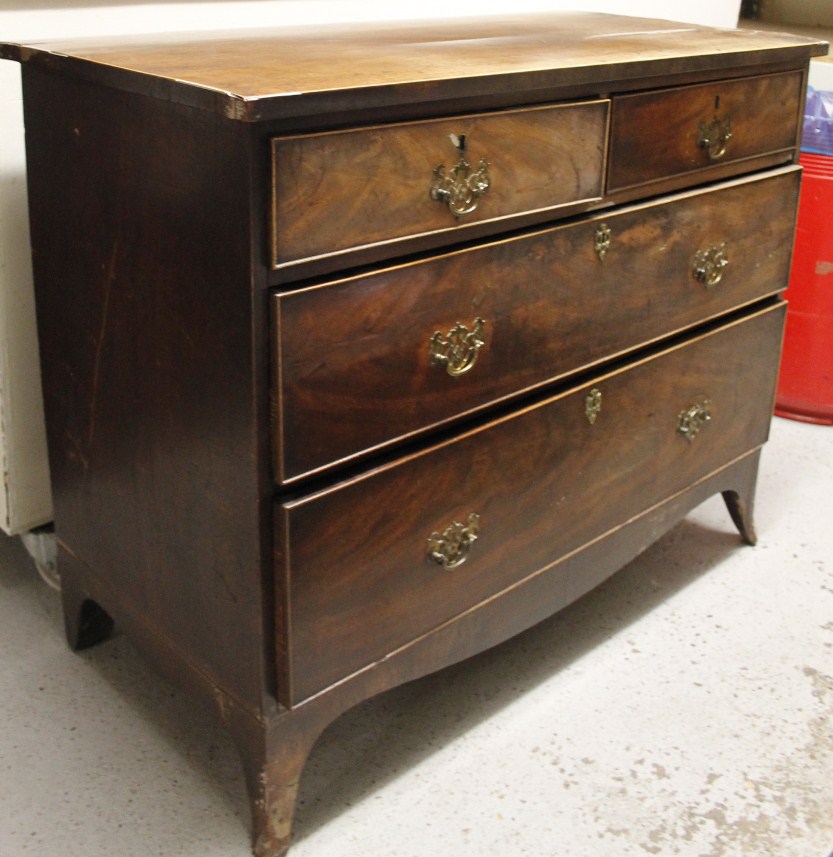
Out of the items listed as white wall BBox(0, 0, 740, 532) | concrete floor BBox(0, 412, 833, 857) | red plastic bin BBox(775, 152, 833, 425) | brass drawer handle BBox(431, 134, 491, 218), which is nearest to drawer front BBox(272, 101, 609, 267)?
brass drawer handle BBox(431, 134, 491, 218)

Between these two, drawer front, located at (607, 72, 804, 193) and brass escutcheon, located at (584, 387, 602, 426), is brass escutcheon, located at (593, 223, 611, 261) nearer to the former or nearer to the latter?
drawer front, located at (607, 72, 804, 193)

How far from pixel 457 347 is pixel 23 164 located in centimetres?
72

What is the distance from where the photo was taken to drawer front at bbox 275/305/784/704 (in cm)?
134

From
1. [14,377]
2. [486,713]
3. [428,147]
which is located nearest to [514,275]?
[428,147]

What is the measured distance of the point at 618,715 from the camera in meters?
1.75

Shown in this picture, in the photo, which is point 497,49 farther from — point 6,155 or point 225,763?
point 225,763

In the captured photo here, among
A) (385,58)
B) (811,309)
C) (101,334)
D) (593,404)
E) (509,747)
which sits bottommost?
(509,747)

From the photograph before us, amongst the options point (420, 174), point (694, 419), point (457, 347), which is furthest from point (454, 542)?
point (694, 419)

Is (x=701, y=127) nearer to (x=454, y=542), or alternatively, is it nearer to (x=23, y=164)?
(x=454, y=542)

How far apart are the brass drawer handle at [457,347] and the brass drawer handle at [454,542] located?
21 centimetres

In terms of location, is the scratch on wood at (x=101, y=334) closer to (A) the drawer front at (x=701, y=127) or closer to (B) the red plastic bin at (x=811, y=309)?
(A) the drawer front at (x=701, y=127)

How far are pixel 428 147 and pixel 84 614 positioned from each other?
955 mm

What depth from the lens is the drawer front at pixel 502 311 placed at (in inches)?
48.9

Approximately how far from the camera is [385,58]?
1.38 m
